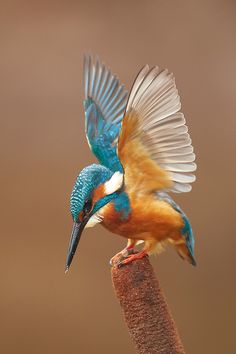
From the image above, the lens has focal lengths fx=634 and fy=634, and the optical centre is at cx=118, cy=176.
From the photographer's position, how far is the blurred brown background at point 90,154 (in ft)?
5.88

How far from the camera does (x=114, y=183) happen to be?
718 mm

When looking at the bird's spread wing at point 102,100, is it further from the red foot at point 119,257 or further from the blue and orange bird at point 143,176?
the red foot at point 119,257

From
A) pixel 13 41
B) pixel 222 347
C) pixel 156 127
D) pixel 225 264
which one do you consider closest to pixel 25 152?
pixel 13 41

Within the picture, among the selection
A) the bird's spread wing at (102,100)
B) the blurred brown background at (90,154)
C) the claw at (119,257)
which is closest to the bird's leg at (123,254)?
the claw at (119,257)

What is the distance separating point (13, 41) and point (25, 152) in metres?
0.32

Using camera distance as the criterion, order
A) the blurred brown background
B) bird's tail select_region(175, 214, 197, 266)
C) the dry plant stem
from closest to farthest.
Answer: the dry plant stem < bird's tail select_region(175, 214, 197, 266) < the blurred brown background

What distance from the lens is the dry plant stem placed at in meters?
0.66

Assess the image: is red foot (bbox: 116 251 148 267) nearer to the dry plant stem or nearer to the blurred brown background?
the dry plant stem

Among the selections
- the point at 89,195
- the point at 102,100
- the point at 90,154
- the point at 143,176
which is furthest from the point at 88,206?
the point at 90,154

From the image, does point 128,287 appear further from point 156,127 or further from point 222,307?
point 222,307

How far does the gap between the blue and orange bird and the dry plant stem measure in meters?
0.04

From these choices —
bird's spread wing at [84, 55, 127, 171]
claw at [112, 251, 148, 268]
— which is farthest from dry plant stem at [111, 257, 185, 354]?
bird's spread wing at [84, 55, 127, 171]

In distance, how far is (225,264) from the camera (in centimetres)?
194

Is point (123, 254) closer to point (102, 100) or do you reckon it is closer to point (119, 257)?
point (119, 257)
